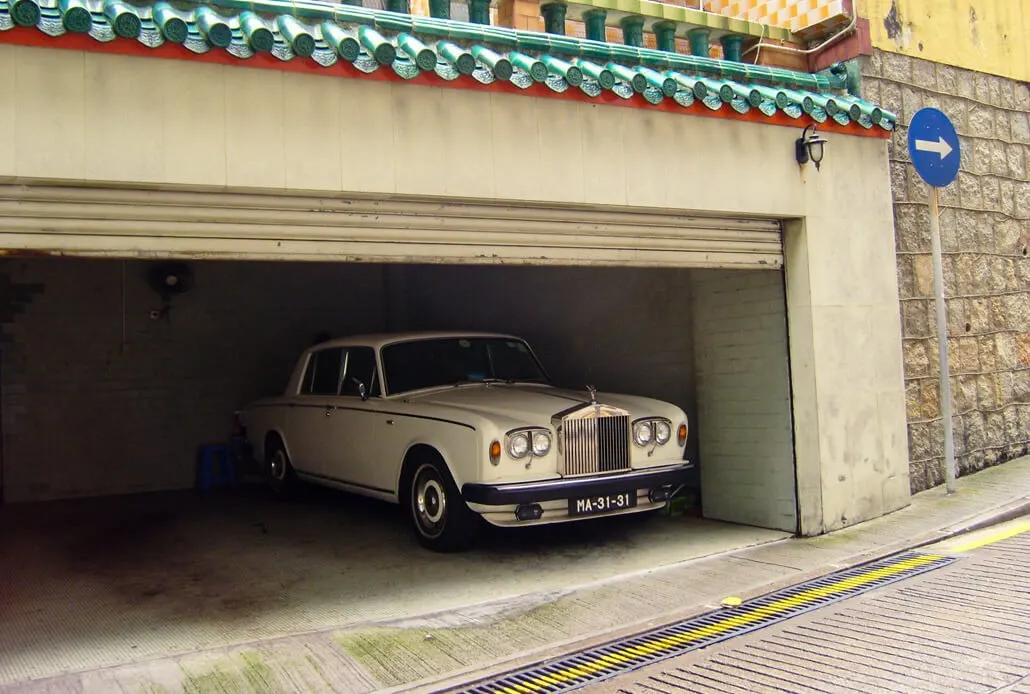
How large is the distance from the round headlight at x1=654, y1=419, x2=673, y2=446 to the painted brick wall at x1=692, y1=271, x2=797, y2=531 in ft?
2.77

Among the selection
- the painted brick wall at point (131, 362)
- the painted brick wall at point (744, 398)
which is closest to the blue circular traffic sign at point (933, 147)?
the painted brick wall at point (744, 398)

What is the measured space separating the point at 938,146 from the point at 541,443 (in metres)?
4.11

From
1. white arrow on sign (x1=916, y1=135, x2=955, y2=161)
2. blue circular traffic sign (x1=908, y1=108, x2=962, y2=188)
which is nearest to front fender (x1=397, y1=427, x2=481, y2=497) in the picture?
blue circular traffic sign (x1=908, y1=108, x2=962, y2=188)

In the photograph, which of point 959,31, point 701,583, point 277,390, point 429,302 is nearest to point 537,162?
point 701,583

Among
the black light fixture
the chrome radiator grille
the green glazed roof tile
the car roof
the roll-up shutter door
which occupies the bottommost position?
the chrome radiator grille

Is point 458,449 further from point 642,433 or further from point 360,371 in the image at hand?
point 360,371

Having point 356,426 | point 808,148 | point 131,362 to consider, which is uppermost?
point 808,148

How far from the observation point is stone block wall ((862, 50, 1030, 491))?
7766 millimetres

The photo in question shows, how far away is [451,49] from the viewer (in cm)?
550

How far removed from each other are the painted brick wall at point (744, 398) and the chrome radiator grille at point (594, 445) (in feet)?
4.22

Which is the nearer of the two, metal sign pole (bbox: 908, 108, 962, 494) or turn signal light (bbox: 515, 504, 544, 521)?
turn signal light (bbox: 515, 504, 544, 521)

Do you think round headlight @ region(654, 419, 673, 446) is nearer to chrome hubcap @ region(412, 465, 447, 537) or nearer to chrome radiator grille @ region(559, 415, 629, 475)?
chrome radiator grille @ region(559, 415, 629, 475)

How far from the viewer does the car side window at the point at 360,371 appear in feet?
24.6

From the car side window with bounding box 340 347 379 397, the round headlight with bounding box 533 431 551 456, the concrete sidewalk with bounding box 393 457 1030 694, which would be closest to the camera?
the concrete sidewalk with bounding box 393 457 1030 694
